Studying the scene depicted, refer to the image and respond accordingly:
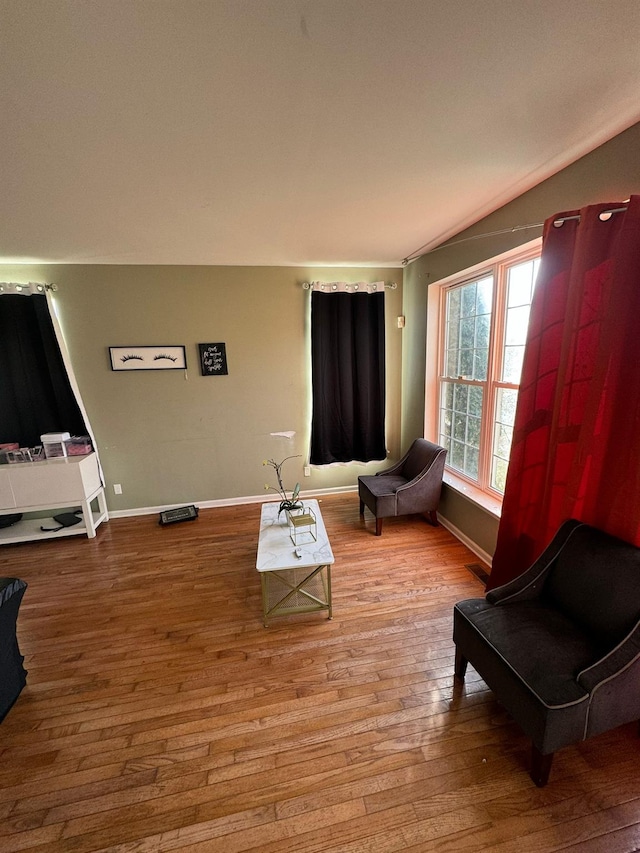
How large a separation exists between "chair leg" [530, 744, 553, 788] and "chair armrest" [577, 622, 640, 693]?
310 mm

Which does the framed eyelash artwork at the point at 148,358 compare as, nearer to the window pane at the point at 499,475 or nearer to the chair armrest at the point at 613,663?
the window pane at the point at 499,475

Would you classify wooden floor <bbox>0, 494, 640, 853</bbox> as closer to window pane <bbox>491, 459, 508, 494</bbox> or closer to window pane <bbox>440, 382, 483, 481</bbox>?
window pane <bbox>491, 459, 508, 494</bbox>

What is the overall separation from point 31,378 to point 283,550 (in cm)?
309

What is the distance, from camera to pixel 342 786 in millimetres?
1266

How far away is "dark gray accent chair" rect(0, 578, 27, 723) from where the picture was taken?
61.4 inches

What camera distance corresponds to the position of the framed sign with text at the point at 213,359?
3.51 metres

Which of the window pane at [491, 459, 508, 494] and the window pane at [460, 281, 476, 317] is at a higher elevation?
the window pane at [460, 281, 476, 317]

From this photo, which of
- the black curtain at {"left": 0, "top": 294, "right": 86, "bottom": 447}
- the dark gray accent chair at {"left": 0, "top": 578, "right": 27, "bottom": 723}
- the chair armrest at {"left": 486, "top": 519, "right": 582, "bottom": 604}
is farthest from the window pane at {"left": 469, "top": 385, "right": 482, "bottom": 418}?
the black curtain at {"left": 0, "top": 294, "right": 86, "bottom": 447}

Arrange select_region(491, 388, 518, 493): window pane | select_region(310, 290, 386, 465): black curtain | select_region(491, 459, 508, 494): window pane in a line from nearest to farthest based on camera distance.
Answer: select_region(491, 388, 518, 493): window pane, select_region(491, 459, 508, 494): window pane, select_region(310, 290, 386, 465): black curtain

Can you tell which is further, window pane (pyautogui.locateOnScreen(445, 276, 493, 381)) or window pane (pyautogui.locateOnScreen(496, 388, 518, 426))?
window pane (pyautogui.locateOnScreen(445, 276, 493, 381))

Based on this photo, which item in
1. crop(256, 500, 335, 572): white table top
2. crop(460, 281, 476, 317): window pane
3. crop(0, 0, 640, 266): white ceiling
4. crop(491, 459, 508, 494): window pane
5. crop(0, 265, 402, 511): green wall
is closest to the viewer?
crop(0, 0, 640, 266): white ceiling

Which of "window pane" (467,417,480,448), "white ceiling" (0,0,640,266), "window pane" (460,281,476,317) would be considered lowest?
"window pane" (467,417,480,448)

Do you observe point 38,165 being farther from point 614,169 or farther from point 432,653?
point 432,653

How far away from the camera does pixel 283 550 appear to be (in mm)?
2139
